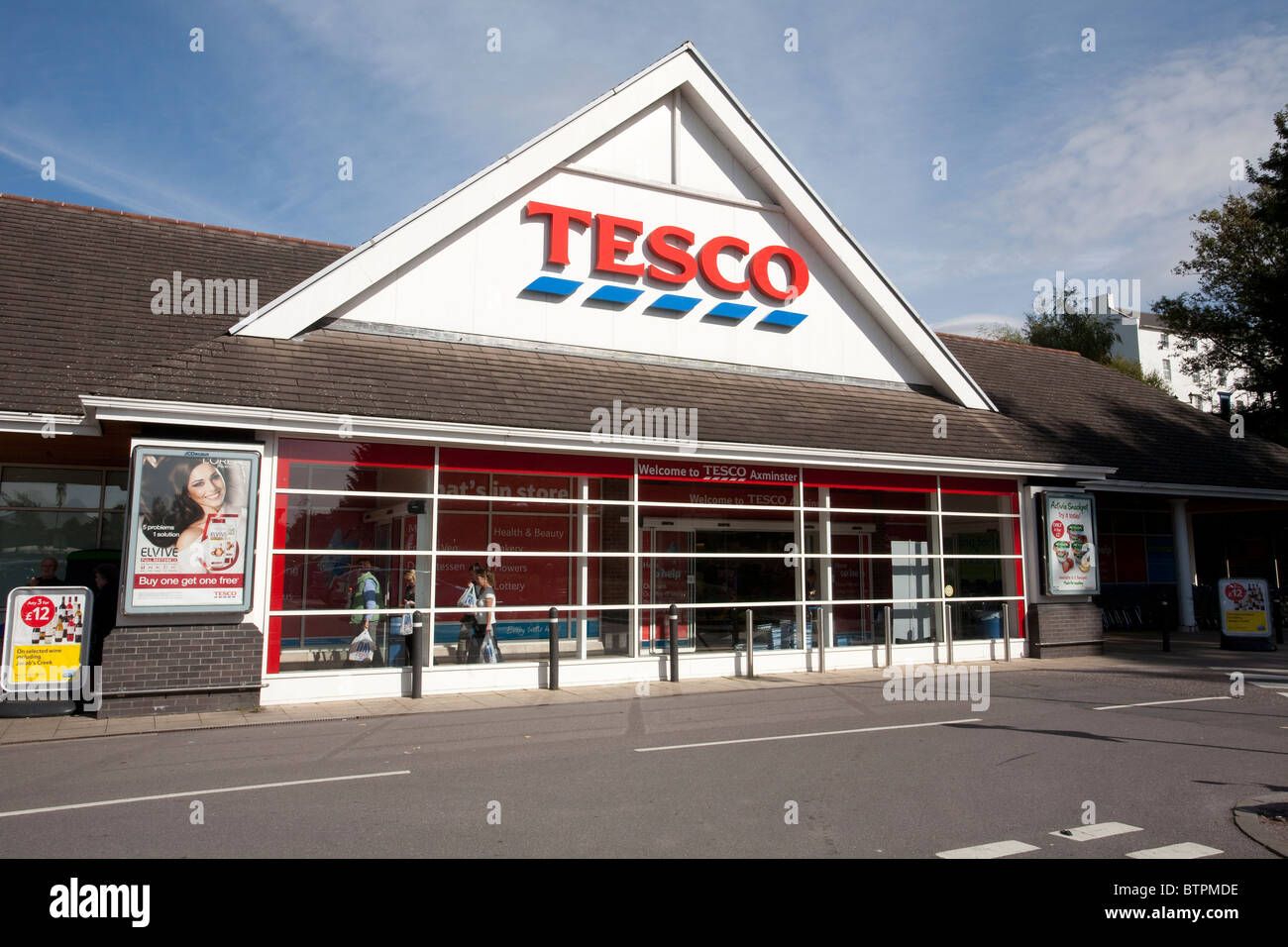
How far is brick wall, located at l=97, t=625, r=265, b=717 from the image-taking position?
1110cm

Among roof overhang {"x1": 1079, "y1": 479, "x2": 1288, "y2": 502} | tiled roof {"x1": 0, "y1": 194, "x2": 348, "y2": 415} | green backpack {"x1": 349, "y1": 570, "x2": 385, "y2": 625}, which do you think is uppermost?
tiled roof {"x1": 0, "y1": 194, "x2": 348, "y2": 415}

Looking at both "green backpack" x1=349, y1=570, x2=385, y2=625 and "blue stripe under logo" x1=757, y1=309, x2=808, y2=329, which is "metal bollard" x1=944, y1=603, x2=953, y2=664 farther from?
"green backpack" x1=349, y1=570, x2=385, y2=625

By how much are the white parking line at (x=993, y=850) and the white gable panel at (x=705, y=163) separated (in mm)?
13726

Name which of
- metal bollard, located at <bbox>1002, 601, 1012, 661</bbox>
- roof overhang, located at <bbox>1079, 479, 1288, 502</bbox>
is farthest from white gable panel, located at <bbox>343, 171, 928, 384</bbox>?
metal bollard, located at <bbox>1002, 601, 1012, 661</bbox>

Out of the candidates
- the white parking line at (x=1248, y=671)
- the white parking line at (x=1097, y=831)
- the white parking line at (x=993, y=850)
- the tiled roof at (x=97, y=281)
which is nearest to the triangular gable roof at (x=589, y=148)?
the tiled roof at (x=97, y=281)

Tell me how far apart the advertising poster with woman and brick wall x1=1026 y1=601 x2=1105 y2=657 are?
1371 centimetres

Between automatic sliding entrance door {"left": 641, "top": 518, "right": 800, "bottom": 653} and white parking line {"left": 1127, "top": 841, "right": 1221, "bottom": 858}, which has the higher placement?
automatic sliding entrance door {"left": 641, "top": 518, "right": 800, "bottom": 653}

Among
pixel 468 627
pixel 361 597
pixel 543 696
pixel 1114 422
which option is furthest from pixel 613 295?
pixel 1114 422

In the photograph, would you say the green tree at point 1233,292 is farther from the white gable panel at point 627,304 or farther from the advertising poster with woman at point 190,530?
the advertising poster with woman at point 190,530

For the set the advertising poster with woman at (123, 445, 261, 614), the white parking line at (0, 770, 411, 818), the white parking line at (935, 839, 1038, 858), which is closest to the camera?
the white parking line at (935, 839, 1038, 858)
